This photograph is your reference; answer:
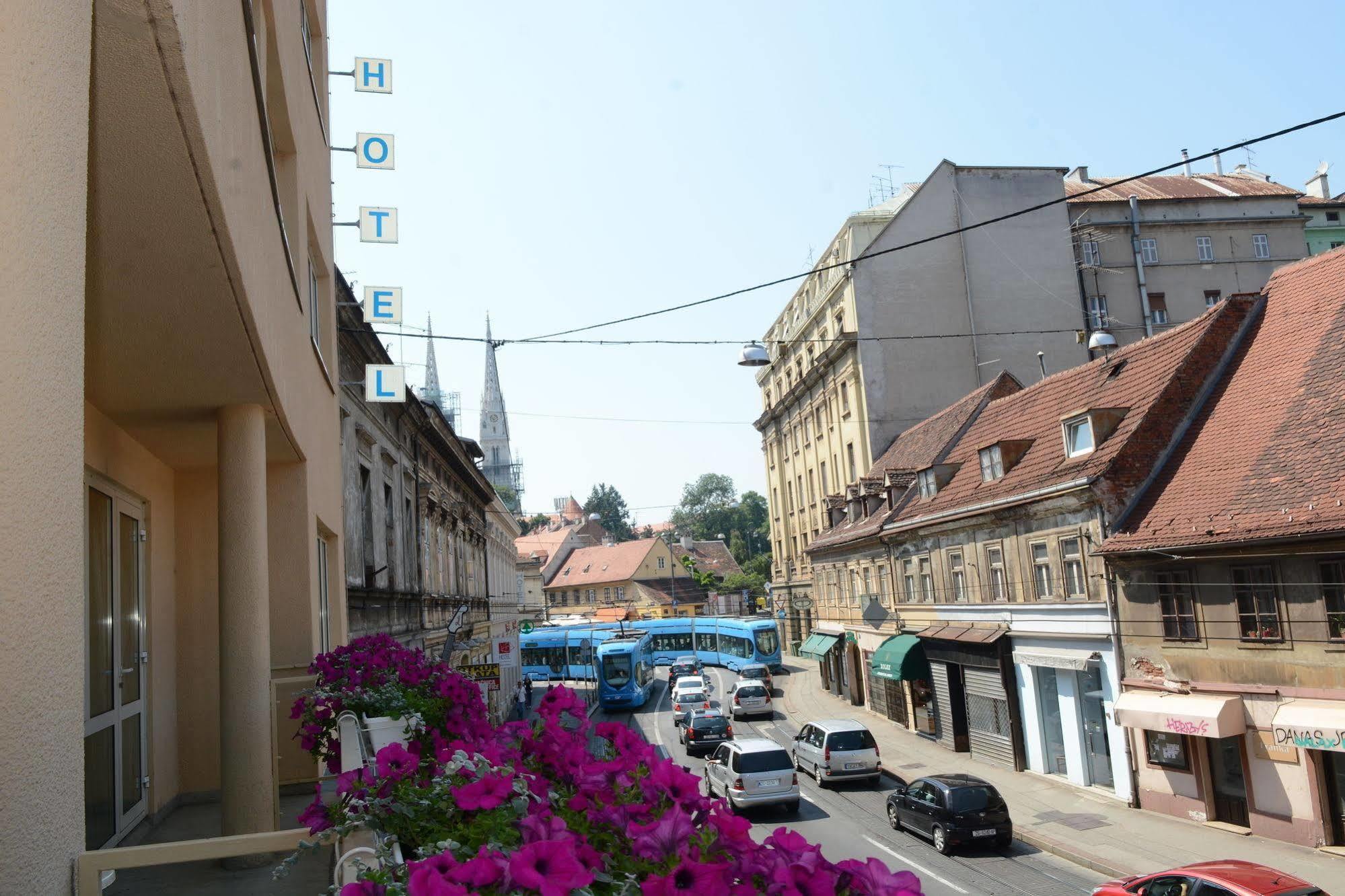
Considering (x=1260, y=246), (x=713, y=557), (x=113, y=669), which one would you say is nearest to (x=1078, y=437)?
(x=113, y=669)

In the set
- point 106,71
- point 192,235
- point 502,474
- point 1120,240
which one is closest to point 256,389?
point 192,235

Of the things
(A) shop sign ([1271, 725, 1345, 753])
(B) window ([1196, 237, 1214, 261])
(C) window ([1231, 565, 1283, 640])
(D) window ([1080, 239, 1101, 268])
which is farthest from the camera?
(B) window ([1196, 237, 1214, 261])

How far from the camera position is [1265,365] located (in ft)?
70.2

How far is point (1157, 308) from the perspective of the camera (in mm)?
49500

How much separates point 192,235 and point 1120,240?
168 ft

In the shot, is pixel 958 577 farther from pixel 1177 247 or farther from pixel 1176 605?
pixel 1177 247

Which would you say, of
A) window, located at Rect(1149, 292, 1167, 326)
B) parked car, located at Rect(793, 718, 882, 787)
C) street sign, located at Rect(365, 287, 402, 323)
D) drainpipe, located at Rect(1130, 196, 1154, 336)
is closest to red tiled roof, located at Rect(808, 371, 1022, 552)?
parked car, located at Rect(793, 718, 882, 787)

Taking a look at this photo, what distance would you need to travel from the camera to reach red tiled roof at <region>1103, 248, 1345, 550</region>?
1734 cm

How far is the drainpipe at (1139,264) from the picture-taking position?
48438 mm

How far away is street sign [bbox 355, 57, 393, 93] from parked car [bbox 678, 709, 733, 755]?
2182 cm

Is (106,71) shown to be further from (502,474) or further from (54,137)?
(502,474)

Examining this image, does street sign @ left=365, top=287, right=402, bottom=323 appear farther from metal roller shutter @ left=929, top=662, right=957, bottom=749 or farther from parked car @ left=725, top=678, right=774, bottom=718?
parked car @ left=725, top=678, right=774, bottom=718

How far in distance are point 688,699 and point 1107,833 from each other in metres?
20.4

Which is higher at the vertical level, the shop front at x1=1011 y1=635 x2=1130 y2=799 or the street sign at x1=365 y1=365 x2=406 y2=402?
the street sign at x1=365 y1=365 x2=406 y2=402
